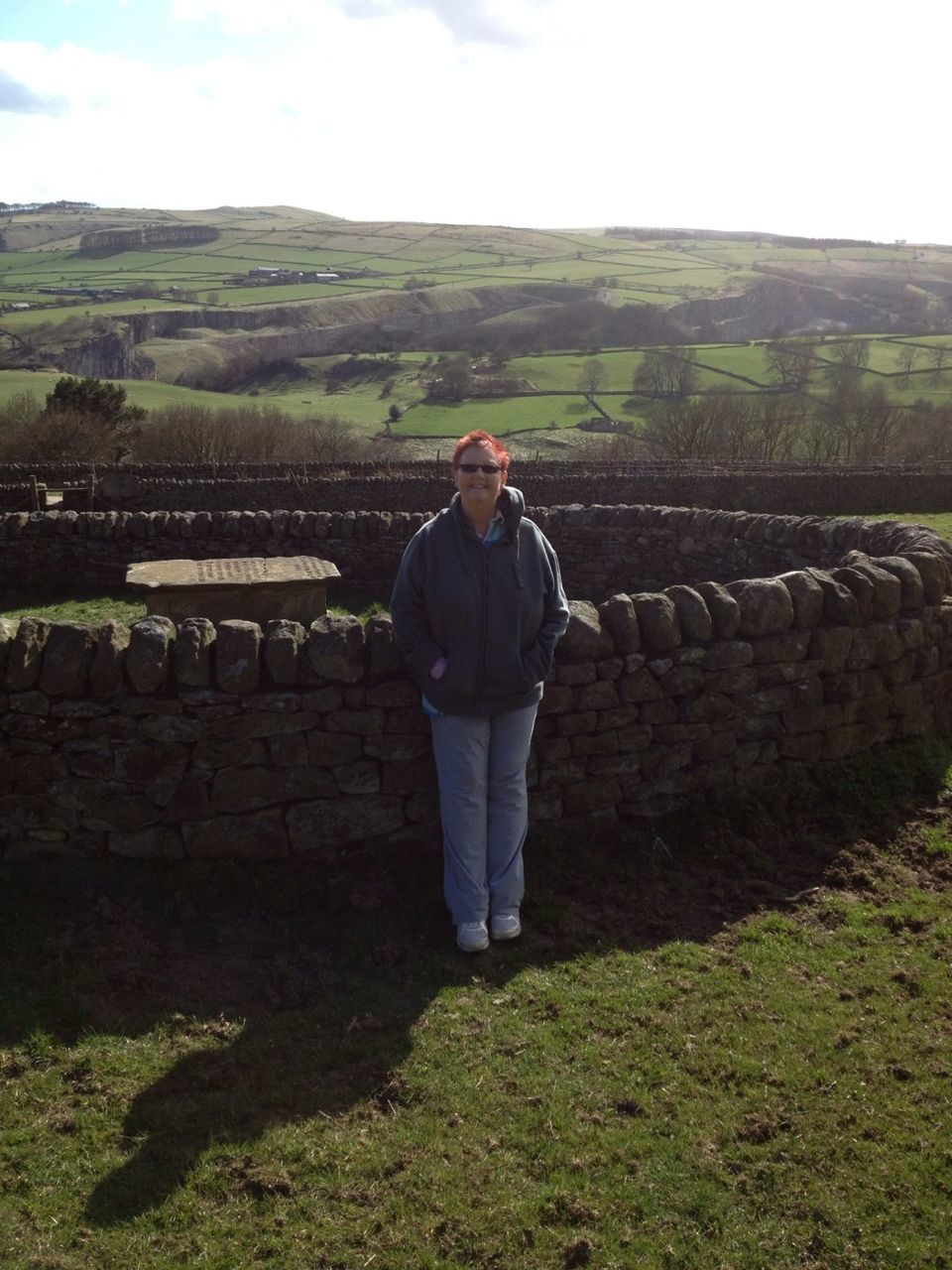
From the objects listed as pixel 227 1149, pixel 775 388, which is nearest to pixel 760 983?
pixel 227 1149

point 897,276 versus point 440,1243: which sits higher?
point 897,276

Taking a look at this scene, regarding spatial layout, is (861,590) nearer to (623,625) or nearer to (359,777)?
(623,625)

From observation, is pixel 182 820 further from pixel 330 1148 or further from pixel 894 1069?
pixel 894 1069

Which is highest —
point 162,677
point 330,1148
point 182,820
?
point 162,677

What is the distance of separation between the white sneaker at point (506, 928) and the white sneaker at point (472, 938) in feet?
0.30

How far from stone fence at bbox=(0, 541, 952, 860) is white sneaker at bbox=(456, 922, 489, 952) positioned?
894 mm

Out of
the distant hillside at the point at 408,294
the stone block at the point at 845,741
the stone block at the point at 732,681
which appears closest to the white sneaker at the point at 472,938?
the stone block at the point at 732,681

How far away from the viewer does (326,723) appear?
5480 mm

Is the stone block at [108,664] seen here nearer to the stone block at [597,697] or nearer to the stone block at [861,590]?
the stone block at [597,697]

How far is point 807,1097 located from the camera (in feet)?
13.0

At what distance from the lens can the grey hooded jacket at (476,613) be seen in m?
4.97

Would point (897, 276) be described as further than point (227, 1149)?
Yes

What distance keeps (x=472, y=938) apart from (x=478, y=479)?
233cm

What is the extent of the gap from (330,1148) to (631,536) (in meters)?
9.99
